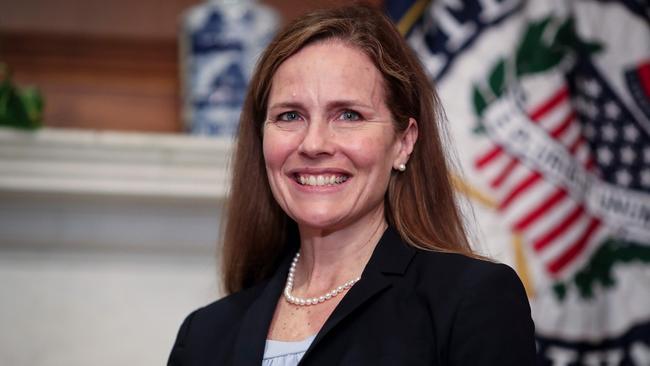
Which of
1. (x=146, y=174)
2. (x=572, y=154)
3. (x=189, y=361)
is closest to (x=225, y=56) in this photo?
(x=146, y=174)

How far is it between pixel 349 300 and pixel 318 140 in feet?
0.87

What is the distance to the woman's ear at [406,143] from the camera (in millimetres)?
1698

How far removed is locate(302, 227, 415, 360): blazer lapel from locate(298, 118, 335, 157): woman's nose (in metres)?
0.19

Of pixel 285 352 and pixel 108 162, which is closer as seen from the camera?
pixel 285 352

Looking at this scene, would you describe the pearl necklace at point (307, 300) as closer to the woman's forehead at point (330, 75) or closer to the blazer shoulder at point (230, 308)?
the blazer shoulder at point (230, 308)

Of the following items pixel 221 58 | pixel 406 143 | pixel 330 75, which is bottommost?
pixel 406 143

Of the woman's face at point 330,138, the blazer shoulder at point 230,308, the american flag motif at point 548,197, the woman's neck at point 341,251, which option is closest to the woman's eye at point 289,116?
the woman's face at point 330,138

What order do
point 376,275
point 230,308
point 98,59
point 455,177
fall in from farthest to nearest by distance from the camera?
point 98,59 → point 455,177 → point 230,308 → point 376,275

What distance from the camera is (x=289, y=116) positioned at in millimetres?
1680

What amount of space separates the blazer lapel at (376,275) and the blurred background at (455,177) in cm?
100

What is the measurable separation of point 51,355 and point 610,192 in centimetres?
164

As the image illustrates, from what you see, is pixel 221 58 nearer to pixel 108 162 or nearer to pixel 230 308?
pixel 108 162

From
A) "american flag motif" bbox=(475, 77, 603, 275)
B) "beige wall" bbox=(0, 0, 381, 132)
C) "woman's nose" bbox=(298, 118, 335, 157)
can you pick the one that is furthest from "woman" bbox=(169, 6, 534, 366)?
"beige wall" bbox=(0, 0, 381, 132)

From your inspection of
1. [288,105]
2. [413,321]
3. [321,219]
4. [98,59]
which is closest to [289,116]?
[288,105]
